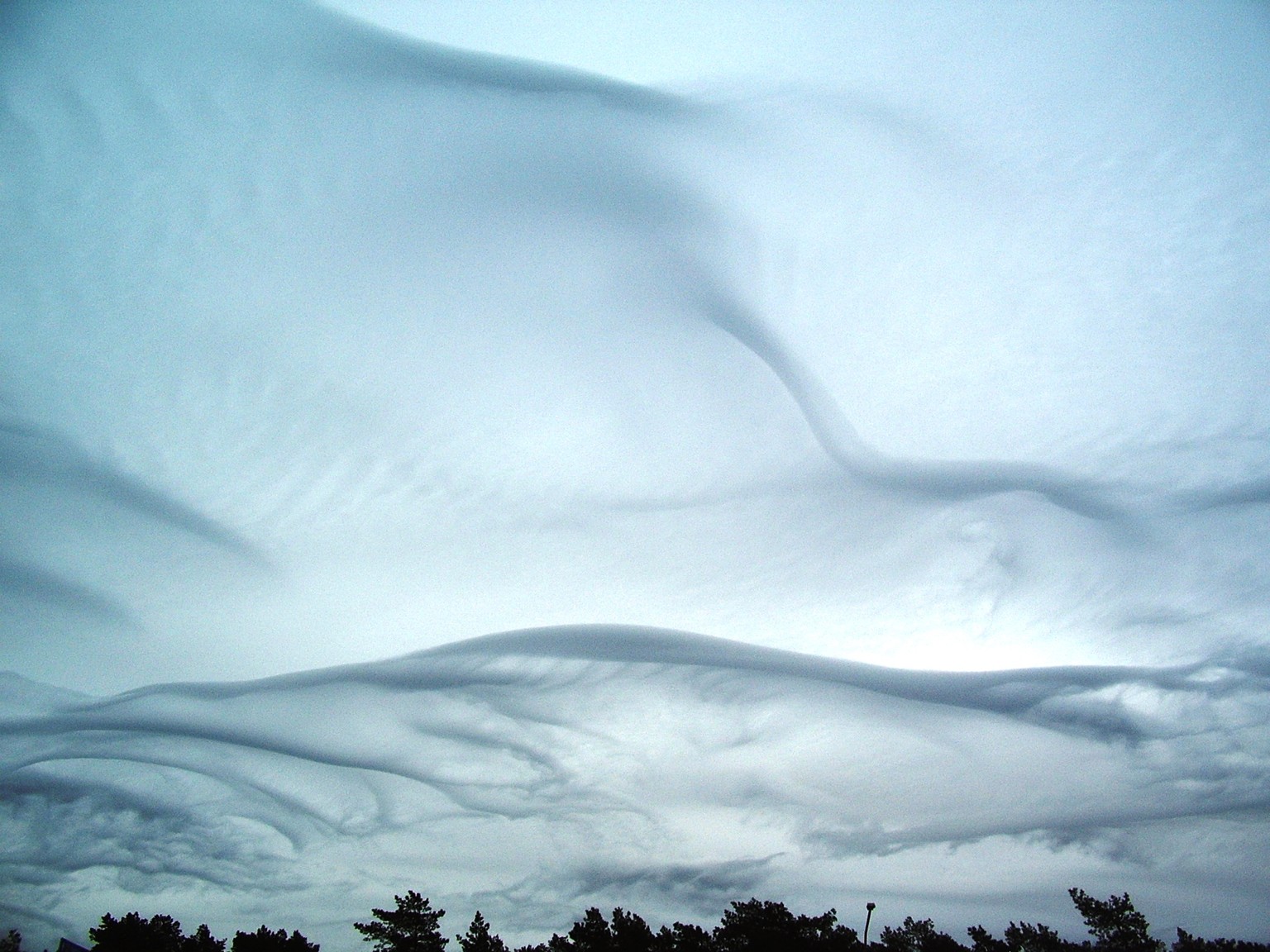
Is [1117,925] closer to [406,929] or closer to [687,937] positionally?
[687,937]

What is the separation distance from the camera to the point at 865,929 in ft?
154

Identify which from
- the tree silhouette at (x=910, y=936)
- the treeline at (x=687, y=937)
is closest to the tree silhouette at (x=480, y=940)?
the treeline at (x=687, y=937)

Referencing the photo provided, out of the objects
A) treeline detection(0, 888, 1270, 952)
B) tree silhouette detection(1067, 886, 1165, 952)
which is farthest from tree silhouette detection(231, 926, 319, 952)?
tree silhouette detection(1067, 886, 1165, 952)

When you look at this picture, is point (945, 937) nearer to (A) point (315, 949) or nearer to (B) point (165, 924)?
(A) point (315, 949)

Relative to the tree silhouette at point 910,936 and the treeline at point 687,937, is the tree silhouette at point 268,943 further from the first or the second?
the tree silhouette at point 910,936

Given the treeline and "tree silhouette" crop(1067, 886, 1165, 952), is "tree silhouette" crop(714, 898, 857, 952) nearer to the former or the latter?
the treeline

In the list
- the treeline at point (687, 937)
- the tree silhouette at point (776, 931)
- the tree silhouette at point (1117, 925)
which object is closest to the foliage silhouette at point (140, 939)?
the treeline at point (687, 937)

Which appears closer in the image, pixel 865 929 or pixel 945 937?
pixel 865 929

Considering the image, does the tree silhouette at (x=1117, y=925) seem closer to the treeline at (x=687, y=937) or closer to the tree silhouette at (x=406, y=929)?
the treeline at (x=687, y=937)

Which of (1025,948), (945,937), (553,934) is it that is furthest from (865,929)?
(1025,948)

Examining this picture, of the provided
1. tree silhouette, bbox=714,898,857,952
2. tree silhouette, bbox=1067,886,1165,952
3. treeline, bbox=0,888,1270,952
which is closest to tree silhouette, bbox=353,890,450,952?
treeline, bbox=0,888,1270,952

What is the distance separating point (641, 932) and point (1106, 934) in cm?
4890

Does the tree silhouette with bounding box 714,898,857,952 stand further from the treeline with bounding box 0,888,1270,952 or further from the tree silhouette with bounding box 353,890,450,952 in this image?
the tree silhouette with bounding box 353,890,450,952

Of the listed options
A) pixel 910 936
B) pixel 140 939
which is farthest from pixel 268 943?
pixel 910 936
